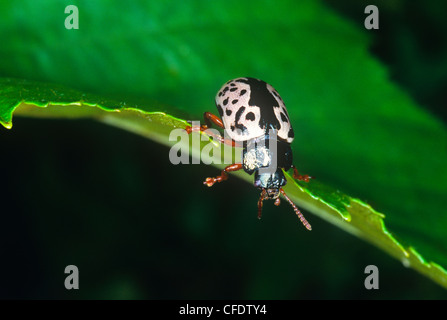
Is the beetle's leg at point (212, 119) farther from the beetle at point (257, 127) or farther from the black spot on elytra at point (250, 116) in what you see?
the black spot on elytra at point (250, 116)

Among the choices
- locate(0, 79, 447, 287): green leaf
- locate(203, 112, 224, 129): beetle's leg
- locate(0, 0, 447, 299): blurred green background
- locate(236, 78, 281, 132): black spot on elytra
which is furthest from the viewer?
locate(0, 0, 447, 299): blurred green background

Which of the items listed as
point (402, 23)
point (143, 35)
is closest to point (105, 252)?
point (143, 35)

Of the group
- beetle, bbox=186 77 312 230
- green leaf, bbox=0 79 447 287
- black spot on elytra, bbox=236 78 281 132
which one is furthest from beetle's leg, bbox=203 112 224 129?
green leaf, bbox=0 79 447 287

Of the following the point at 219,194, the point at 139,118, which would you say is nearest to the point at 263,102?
the point at 139,118

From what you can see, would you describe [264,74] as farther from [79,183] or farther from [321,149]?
[79,183]

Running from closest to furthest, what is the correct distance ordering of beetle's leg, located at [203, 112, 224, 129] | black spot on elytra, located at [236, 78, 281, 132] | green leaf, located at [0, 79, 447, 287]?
1. green leaf, located at [0, 79, 447, 287]
2. black spot on elytra, located at [236, 78, 281, 132]
3. beetle's leg, located at [203, 112, 224, 129]

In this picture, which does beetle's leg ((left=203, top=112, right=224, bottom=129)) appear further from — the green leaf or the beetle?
the green leaf
